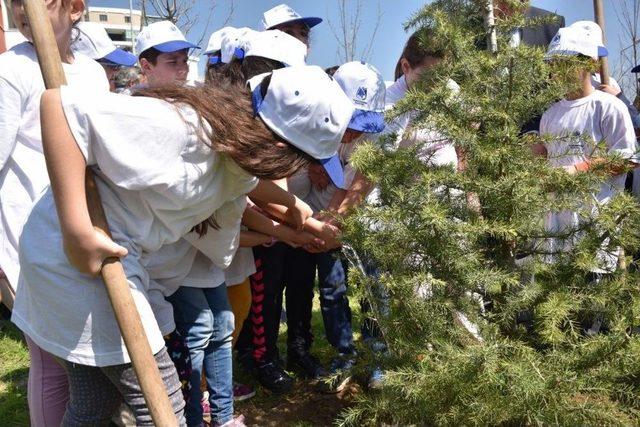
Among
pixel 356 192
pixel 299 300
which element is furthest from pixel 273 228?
pixel 299 300

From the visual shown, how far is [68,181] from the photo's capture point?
5.16 feet

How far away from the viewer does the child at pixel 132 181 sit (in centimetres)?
159

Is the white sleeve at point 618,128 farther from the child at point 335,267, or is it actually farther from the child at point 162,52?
the child at point 162,52

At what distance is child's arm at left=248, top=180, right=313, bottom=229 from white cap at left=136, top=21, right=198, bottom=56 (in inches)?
65.9

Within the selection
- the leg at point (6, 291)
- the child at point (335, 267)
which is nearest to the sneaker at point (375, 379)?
the child at point (335, 267)

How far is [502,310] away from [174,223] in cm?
104

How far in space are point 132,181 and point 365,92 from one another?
1.52 meters

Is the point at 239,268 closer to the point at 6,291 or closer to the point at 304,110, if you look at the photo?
the point at 6,291

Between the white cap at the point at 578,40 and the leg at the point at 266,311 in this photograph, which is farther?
the leg at the point at 266,311

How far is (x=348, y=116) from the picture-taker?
1.89 meters

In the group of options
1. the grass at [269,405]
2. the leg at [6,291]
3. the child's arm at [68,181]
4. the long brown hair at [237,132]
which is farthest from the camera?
the grass at [269,405]

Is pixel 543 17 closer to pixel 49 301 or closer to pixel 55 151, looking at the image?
pixel 55 151

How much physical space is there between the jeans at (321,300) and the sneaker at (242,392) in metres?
0.37

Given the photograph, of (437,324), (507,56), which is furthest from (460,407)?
(507,56)
